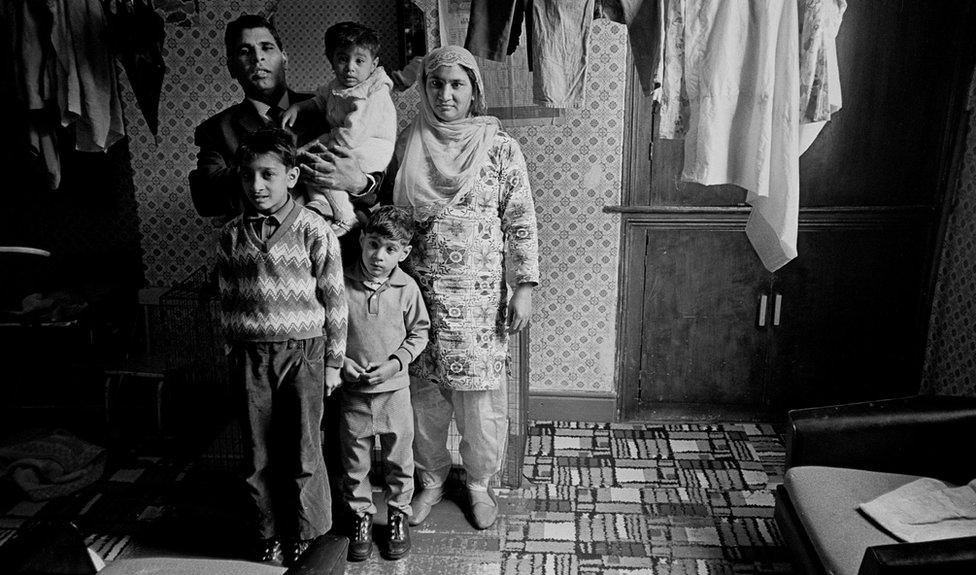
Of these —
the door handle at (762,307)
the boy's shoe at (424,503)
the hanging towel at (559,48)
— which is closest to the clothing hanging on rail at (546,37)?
the hanging towel at (559,48)

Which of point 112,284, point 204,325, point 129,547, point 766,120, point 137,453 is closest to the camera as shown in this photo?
point 766,120

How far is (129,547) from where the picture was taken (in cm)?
236

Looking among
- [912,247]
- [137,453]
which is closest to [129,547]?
[137,453]

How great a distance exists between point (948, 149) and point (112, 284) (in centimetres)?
379

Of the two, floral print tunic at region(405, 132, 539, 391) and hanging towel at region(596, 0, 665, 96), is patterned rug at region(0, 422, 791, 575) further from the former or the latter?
hanging towel at region(596, 0, 665, 96)

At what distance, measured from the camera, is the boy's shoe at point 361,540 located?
→ 229 centimetres

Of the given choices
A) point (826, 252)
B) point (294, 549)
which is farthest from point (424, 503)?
point (826, 252)

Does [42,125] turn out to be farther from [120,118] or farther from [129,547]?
[129,547]

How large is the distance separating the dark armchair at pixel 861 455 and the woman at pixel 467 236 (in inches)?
37.5

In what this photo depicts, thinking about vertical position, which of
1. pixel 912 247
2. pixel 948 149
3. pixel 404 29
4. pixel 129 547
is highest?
pixel 404 29

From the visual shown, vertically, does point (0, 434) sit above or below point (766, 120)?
below

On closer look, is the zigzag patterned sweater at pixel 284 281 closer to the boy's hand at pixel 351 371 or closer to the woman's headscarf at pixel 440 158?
the boy's hand at pixel 351 371

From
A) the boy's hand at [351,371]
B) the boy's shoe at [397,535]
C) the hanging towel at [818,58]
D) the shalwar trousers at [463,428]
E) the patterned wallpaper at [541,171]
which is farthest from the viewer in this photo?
the patterned wallpaper at [541,171]

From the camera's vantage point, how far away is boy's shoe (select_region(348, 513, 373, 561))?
2293 mm
